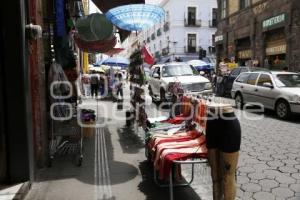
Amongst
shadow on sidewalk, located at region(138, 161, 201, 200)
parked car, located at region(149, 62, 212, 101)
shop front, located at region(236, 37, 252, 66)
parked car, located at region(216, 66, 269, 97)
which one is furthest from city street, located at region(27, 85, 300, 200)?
shop front, located at region(236, 37, 252, 66)

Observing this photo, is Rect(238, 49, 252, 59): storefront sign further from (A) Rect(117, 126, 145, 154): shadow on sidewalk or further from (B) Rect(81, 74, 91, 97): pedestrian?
(A) Rect(117, 126, 145, 154): shadow on sidewalk

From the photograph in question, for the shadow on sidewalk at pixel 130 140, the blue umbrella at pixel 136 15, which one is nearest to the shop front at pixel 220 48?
the shadow on sidewalk at pixel 130 140

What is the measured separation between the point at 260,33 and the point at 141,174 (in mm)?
19775

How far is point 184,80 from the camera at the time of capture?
47.0ft

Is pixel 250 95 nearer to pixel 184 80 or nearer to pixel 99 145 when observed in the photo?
pixel 184 80

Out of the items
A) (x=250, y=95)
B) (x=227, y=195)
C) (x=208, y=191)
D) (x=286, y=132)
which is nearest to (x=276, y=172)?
(x=208, y=191)

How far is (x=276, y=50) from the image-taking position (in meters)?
21.4

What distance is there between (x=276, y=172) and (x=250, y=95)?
7.61 metres

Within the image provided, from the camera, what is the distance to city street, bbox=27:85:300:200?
498 cm

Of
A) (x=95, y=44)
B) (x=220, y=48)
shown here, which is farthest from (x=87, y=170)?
(x=220, y=48)

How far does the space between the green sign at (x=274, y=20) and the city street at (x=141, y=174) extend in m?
13.5

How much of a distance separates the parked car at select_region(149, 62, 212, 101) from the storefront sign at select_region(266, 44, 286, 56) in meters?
7.44

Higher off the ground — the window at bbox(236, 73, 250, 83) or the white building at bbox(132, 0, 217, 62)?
the white building at bbox(132, 0, 217, 62)

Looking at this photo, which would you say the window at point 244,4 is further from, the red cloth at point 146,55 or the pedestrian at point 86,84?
the red cloth at point 146,55
